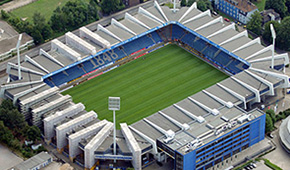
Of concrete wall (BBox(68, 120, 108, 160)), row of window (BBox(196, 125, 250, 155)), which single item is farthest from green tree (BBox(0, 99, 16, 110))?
row of window (BBox(196, 125, 250, 155))

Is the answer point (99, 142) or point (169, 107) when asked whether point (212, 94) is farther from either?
point (99, 142)

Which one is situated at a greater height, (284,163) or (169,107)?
(169,107)

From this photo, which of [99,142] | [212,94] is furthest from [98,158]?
[212,94]

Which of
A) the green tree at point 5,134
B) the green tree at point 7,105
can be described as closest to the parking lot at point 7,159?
the green tree at point 5,134

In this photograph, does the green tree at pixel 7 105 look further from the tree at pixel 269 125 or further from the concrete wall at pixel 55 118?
the tree at pixel 269 125

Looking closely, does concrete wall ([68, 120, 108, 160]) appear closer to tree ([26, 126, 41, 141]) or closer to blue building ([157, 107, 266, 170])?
tree ([26, 126, 41, 141])

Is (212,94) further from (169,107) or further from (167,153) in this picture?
(167,153)

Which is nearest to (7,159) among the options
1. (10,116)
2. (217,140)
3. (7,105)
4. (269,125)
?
(10,116)

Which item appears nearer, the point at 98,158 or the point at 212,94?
the point at 98,158

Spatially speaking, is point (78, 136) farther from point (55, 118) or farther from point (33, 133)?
point (33, 133)
